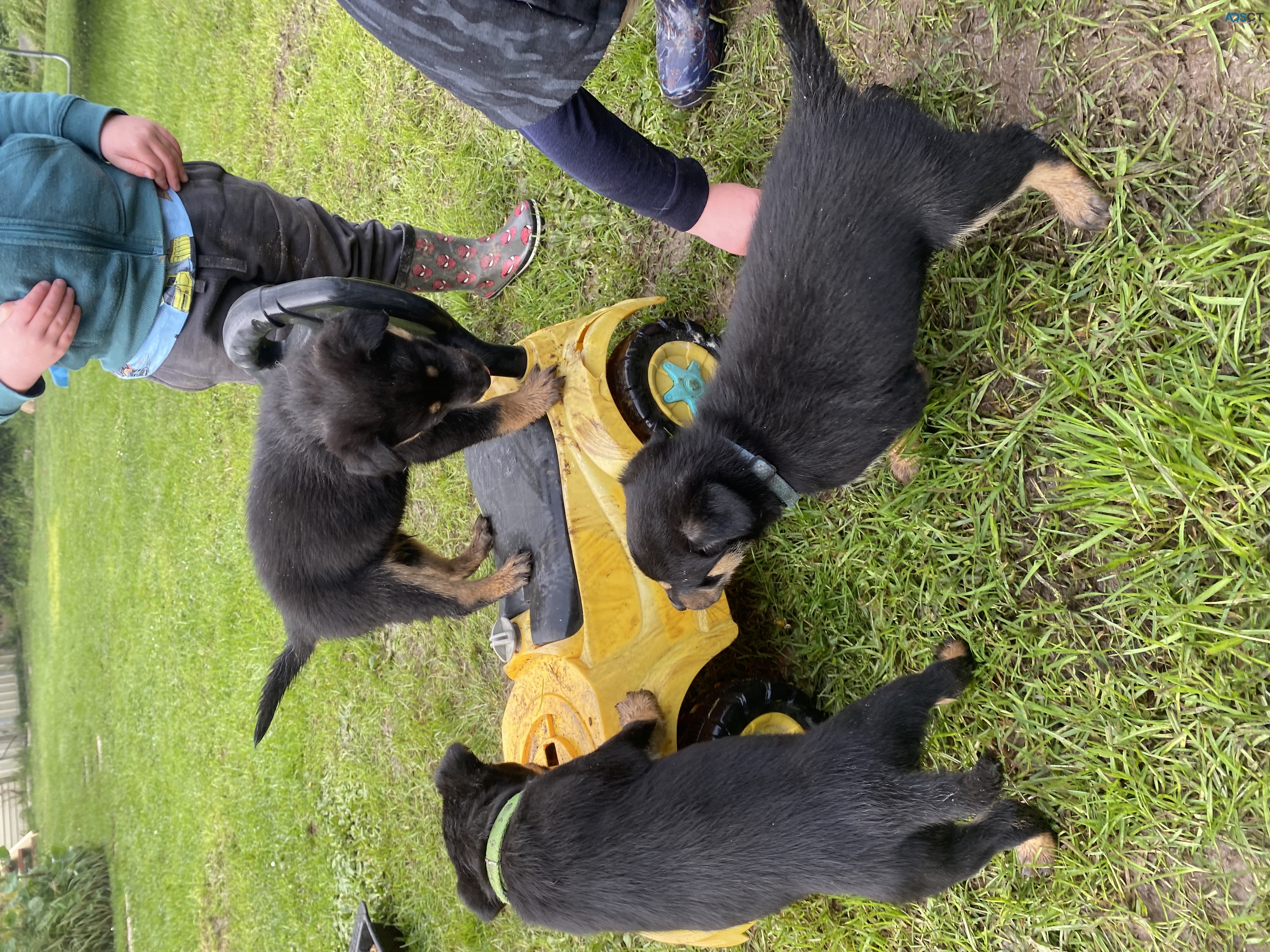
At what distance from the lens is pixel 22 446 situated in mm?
14258

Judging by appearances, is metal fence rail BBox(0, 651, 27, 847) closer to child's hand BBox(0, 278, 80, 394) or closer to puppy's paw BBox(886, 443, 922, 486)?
child's hand BBox(0, 278, 80, 394)

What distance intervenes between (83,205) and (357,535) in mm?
1740

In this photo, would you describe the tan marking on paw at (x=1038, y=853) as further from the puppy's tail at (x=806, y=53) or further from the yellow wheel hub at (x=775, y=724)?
the puppy's tail at (x=806, y=53)

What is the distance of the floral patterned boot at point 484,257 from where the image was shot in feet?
14.3

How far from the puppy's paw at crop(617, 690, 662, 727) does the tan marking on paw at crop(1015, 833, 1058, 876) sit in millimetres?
1488

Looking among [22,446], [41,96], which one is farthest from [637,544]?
[22,446]

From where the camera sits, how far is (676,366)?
3.49 meters

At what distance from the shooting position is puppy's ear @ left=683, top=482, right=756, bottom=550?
2.54 m

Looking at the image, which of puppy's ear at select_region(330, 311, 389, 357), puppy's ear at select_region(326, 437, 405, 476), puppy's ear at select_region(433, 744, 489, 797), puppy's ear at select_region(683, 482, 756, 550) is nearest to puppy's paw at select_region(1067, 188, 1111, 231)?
puppy's ear at select_region(683, 482, 756, 550)

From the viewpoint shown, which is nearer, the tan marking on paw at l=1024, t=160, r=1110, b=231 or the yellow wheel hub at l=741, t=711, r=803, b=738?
the tan marking on paw at l=1024, t=160, r=1110, b=231

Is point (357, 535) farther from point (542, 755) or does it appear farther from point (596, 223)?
point (596, 223)

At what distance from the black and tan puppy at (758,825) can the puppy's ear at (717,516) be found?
782 millimetres

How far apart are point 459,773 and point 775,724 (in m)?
1.45

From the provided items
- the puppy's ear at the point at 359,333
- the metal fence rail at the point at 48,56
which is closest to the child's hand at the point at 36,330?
the puppy's ear at the point at 359,333
